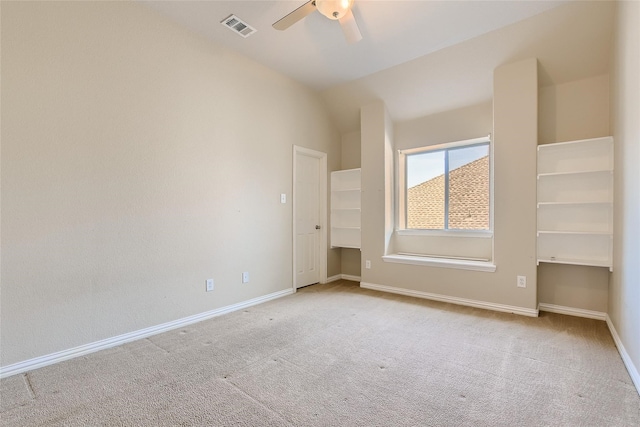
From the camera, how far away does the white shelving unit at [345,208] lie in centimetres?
466

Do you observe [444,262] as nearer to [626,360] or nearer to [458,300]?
[458,300]

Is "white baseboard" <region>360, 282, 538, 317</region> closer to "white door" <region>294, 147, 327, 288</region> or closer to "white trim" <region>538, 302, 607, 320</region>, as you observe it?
"white trim" <region>538, 302, 607, 320</region>

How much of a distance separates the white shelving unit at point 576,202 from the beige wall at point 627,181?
19cm

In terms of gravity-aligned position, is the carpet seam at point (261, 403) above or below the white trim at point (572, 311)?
below

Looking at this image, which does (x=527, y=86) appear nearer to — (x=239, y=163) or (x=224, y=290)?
(x=239, y=163)

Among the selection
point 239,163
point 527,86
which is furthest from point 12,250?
point 527,86

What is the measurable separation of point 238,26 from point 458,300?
399cm

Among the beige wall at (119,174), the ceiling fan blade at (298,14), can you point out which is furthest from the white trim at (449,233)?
the ceiling fan blade at (298,14)

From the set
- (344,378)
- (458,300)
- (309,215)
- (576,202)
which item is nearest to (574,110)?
(576,202)

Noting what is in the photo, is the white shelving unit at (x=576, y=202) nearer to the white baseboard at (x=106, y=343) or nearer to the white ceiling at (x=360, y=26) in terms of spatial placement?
the white ceiling at (x=360, y=26)

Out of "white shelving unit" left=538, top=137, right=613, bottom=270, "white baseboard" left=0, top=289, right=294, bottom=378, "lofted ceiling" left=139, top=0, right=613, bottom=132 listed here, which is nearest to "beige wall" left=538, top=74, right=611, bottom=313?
"lofted ceiling" left=139, top=0, right=613, bottom=132

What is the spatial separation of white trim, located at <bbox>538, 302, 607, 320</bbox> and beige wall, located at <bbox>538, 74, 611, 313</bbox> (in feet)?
0.11

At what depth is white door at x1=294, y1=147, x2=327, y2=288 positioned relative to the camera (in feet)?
14.1

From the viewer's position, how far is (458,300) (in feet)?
11.9
